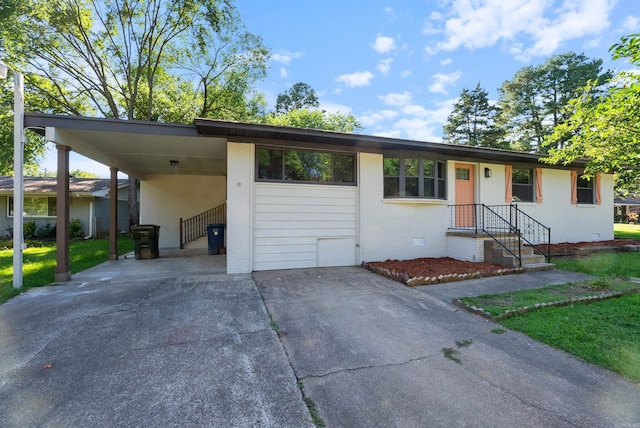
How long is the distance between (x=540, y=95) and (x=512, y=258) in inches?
1058

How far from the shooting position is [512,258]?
6.47 meters

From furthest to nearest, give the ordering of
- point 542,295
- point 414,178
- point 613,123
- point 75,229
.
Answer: point 75,229 < point 414,178 < point 613,123 < point 542,295

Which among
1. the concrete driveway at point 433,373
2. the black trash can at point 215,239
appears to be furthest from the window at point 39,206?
the concrete driveway at point 433,373

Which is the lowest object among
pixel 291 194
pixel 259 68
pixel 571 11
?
pixel 291 194

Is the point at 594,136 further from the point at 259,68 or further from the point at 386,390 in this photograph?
the point at 259,68

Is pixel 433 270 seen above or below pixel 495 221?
below

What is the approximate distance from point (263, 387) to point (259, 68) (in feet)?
56.1

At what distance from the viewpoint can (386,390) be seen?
7.37 ft

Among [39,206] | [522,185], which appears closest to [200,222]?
A: [39,206]

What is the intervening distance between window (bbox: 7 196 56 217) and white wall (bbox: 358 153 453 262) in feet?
52.2

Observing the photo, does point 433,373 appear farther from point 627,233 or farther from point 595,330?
point 627,233

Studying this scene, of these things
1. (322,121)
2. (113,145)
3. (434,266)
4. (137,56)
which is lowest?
(434,266)

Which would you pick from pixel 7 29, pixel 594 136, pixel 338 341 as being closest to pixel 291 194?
pixel 338 341

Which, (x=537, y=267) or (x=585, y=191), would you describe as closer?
(x=537, y=267)
